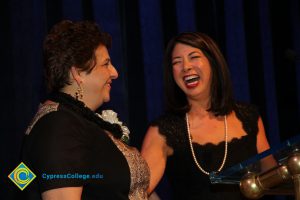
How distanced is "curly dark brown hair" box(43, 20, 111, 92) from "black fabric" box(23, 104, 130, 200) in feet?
0.33

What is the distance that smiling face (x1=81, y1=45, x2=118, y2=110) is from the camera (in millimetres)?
1683

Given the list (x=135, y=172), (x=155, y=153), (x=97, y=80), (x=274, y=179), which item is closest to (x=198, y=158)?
(x=155, y=153)

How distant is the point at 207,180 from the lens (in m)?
2.29

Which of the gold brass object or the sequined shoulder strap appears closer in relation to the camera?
the gold brass object

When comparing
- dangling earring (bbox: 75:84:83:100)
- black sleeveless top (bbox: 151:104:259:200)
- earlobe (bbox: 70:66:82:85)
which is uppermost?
earlobe (bbox: 70:66:82:85)

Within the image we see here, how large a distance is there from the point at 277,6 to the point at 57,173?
211cm

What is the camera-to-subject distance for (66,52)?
1.61 meters

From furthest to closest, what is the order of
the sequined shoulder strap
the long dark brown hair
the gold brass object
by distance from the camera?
the long dark brown hair
the sequined shoulder strap
the gold brass object

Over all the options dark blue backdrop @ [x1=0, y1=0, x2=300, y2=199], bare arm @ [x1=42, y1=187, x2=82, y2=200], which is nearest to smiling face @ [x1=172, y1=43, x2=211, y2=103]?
dark blue backdrop @ [x1=0, y1=0, x2=300, y2=199]

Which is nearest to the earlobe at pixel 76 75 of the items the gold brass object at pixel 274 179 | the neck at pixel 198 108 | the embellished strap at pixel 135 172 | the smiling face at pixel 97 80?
the smiling face at pixel 97 80

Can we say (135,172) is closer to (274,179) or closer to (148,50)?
(274,179)

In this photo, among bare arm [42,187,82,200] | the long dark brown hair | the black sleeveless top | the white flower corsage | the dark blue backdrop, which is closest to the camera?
bare arm [42,187,82,200]

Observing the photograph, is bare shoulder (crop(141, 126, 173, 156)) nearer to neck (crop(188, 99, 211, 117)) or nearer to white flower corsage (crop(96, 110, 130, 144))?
neck (crop(188, 99, 211, 117))

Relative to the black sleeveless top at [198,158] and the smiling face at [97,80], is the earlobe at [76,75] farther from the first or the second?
the black sleeveless top at [198,158]
